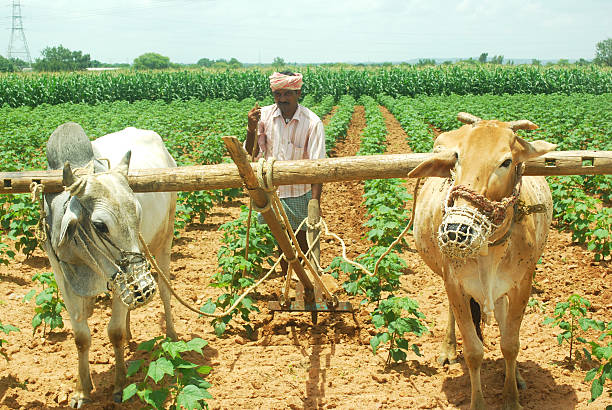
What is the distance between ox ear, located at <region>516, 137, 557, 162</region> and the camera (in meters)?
2.94

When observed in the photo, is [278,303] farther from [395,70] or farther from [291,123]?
[395,70]

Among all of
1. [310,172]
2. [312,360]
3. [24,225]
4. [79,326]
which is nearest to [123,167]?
[310,172]

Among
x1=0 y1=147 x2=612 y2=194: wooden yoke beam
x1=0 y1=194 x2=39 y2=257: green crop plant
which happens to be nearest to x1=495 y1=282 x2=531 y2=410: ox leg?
x1=0 y1=147 x2=612 y2=194: wooden yoke beam

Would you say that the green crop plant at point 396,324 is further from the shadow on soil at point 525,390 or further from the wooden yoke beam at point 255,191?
the wooden yoke beam at point 255,191

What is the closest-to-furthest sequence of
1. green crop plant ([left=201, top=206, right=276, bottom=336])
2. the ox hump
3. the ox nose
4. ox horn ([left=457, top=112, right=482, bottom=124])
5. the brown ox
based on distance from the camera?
the ox nose
the brown ox
ox horn ([left=457, top=112, right=482, bottom=124])
the ox hump
green crop plant ([left=201, top=206, right=276, bottom=336])

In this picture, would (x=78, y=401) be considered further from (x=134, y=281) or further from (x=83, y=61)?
(x=83, y=61)

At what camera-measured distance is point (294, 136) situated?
5.40 meters

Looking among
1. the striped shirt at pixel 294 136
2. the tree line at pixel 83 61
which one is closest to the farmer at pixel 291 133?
the striped shirt at pixel 294 136

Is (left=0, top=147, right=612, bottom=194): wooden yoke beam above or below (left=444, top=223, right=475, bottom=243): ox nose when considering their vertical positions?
above

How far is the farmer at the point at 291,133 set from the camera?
207 inches

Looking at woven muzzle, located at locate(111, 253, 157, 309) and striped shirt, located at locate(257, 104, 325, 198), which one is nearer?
woven muzzle, located at locate(111, 253, 157, 309)

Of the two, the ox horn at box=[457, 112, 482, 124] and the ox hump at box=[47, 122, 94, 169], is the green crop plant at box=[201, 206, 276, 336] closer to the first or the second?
the ox hump at box=[47, 122, 94, 169]

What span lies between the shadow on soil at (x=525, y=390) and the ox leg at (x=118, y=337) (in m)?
2.52

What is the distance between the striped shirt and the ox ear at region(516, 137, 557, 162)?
2.46 meters
